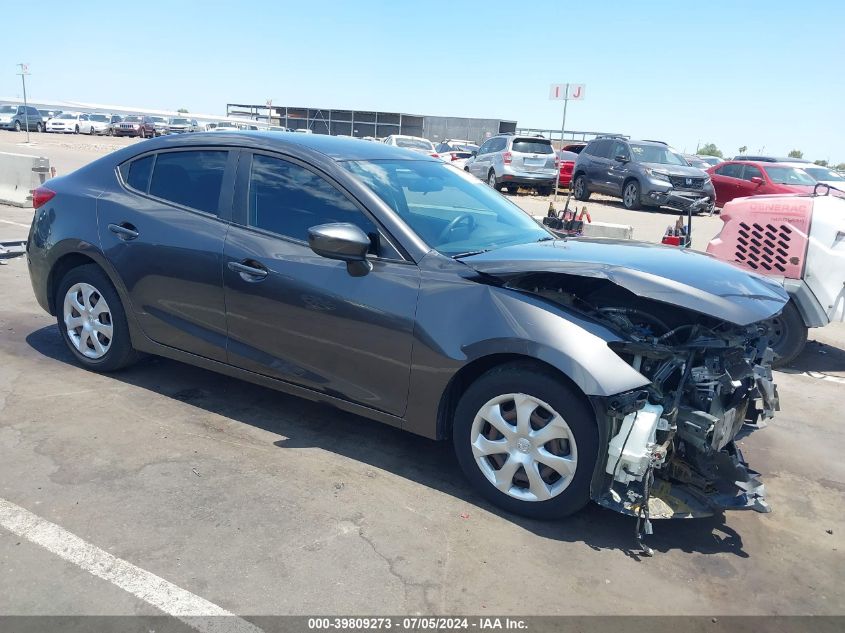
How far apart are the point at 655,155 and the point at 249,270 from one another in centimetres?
1660

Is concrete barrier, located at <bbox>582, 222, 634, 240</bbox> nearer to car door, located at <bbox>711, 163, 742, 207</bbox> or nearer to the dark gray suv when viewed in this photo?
the dark gray suv

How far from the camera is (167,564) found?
284 centimetres

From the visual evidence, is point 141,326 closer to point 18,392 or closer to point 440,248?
point 18,392

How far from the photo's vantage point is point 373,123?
37875mm

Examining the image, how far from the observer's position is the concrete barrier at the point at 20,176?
41.5 feet

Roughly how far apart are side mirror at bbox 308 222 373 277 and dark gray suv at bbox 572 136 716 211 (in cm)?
1438

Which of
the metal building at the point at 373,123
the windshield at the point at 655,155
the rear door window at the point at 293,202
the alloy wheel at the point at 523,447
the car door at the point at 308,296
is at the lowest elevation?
the alloy wheel at the point at 523,447

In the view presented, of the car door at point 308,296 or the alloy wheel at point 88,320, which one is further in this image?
the alloy wheel at point 88,320

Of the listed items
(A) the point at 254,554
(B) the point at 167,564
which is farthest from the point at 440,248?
(B) the point at 167,564

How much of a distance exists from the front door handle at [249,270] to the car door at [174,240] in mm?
123

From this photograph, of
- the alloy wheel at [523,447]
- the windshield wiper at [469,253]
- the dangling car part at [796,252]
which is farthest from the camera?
the dangling car part at [796,252]

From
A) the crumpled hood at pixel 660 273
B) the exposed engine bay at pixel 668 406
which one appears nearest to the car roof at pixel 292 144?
the crumpled hood at pixel 660 273

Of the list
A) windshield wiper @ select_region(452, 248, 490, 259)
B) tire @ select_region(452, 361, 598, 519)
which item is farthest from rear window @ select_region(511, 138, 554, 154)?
tire @ select_region(452, 361, 598, 519)

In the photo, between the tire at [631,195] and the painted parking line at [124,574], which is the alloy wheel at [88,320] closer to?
the painted parking line at [124,574]
